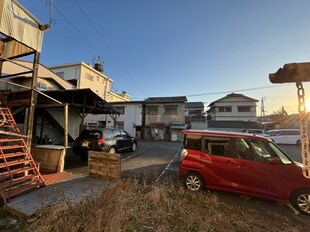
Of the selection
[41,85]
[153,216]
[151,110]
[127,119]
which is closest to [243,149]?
[153,216]

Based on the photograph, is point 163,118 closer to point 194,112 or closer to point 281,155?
point 194,112

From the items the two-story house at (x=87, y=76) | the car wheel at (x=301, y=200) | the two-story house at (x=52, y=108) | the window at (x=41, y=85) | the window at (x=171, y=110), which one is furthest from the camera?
the two-story house at (x=87, y=76)

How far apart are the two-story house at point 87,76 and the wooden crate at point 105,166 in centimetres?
2025

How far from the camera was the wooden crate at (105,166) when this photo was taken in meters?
5.48

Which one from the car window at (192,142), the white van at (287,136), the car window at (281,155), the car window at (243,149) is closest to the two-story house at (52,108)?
the car window at (192,142)

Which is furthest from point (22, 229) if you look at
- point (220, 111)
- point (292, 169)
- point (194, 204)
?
point (220, 111)

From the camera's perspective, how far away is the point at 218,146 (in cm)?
500

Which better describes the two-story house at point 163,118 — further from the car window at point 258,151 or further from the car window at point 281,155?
the car window at point 281,155

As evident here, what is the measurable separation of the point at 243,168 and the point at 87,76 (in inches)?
1143

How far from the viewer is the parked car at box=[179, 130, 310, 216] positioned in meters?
4.11

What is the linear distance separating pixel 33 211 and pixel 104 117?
24671 millimetres

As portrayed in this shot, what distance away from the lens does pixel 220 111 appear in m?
36.0

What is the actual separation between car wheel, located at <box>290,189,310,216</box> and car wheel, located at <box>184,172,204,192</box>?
6.93 ft

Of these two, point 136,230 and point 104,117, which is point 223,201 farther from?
point 104,117
